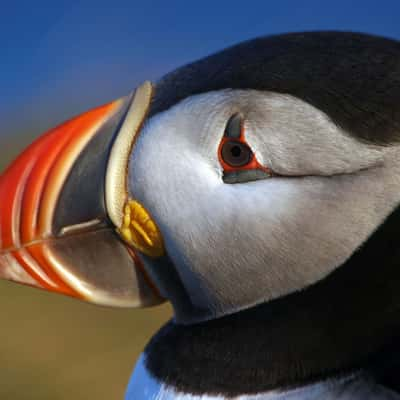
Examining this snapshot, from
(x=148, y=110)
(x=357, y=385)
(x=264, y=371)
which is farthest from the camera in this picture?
(x=148, y=110)

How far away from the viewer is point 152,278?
171 cm

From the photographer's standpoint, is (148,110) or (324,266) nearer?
(324,266)

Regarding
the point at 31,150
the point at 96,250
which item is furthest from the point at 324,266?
the point at 31,150

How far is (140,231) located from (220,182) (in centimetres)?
27

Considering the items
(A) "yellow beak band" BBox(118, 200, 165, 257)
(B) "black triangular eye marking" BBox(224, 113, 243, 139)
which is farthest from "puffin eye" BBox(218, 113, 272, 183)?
(A) "yellow beak band" BBox(118, 200, 165, 257)

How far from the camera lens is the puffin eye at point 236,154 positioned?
142 centimetres

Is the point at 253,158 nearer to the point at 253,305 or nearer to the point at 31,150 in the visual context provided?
the point at 253,305

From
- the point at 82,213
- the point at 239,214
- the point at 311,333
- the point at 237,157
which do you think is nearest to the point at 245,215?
the point at 239,214

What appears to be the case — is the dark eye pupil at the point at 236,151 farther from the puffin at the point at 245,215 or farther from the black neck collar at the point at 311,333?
the black neck collar at the point at 311,333

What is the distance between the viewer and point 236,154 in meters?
1.42

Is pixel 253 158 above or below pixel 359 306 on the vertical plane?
above

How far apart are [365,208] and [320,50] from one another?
357 millimetres

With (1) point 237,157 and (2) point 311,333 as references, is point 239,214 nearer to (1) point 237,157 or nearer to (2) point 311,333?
(1) point 237,157

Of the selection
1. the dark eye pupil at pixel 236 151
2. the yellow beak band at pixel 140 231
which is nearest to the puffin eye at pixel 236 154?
the dark eye pupil at pixel 236 151
